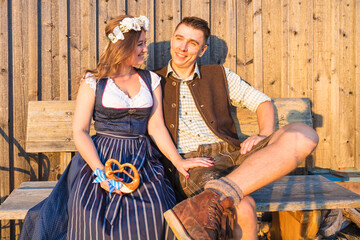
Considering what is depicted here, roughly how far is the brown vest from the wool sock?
743 millimetres

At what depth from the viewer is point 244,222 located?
1.54 metres

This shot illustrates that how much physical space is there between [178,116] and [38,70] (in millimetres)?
1444

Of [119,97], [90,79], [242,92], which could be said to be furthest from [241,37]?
[90,79]

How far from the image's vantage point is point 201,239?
139cm

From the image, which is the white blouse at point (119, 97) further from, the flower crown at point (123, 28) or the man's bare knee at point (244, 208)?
the man's bare knee at point (244, 208)

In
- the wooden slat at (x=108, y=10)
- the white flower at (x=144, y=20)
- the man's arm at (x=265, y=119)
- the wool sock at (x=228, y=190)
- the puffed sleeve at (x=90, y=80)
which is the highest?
the wooden slat at (x=108, y=10)

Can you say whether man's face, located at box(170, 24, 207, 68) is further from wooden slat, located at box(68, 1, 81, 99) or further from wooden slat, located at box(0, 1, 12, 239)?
wooden slat, located at box(0, 1, 12, 239)

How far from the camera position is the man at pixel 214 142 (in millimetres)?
1478

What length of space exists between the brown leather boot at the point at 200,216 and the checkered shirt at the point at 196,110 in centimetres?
77

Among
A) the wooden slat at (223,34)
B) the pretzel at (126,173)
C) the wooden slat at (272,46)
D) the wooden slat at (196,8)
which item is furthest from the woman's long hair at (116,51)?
the wooden slat at (272,46)

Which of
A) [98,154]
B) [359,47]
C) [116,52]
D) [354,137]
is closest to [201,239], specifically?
[98,154]

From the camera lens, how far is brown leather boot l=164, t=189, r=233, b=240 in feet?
4.65

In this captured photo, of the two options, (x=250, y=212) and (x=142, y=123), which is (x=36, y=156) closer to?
(x=142, y=123)

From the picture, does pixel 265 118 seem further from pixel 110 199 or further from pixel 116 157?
pixel 110 199
